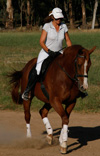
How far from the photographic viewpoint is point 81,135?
9.55 meters

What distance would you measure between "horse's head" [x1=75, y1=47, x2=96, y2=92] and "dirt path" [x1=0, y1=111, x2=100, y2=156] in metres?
1.39

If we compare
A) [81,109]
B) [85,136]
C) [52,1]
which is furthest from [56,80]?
[52,1]

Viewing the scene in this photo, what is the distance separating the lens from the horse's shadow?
8.48 meters

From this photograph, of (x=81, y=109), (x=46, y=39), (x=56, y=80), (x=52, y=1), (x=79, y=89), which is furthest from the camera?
(x=52, y=1)

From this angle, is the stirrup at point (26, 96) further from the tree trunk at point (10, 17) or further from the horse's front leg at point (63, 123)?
the tree trunk at point (10, 17)

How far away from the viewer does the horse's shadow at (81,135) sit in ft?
27.8

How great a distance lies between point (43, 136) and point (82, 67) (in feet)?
8.53

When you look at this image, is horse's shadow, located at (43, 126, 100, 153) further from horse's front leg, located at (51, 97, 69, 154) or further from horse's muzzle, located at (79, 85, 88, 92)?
horse's muzzle, located at (79, 85, 88, 92)

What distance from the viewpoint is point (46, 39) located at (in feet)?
27.5

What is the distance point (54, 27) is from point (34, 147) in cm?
237

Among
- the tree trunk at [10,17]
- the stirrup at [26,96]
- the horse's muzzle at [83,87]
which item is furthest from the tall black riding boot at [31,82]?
the tree trunk at [10,17]

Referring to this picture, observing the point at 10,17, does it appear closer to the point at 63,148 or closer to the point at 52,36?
the point at 52,36

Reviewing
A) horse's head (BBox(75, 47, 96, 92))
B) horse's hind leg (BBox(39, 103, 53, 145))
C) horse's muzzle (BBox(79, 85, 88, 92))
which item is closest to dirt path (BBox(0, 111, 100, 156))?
horse's hind leg (BBox(39, 103, 53, 145))

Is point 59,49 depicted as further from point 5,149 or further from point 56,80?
point 5,149
